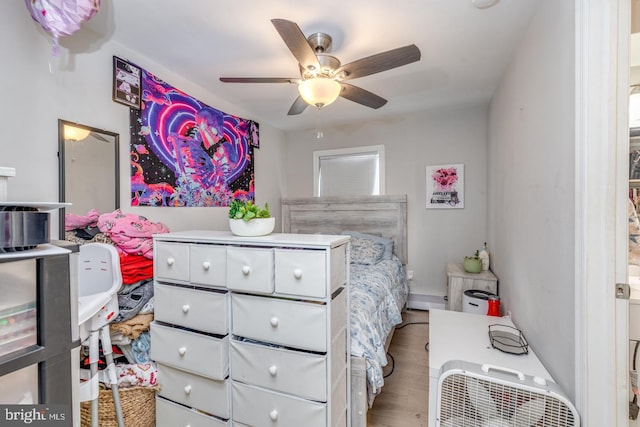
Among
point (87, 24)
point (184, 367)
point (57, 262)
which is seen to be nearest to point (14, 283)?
point (57, 262)

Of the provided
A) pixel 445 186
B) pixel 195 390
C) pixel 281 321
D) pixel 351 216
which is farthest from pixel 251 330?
pixel 445 186

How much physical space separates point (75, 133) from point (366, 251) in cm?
264

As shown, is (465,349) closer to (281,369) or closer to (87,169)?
(281,369)

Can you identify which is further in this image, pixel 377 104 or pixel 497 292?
pixel 497 292

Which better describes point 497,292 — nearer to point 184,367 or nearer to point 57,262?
point 184,367

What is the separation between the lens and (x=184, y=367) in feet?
4.94

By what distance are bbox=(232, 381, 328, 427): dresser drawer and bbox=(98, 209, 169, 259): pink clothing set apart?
0.91 meters

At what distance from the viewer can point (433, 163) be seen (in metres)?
3.44

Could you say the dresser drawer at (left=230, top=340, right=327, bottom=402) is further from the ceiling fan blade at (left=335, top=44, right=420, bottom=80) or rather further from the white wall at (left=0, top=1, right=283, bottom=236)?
the ceiling fan blade at (left=335, top=44, right=420, bottom=80)

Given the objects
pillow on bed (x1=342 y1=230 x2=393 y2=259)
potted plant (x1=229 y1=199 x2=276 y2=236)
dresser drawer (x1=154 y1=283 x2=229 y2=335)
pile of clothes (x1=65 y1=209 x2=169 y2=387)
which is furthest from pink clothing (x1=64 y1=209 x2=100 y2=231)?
pillow on bed (x1=342 y1=230 x2=393 y2=259)

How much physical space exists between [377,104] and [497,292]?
204 centimetres

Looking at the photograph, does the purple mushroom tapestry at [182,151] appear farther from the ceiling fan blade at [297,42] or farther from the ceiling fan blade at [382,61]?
the ceiling fan blade at [382,61]

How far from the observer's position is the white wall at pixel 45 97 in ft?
4.59

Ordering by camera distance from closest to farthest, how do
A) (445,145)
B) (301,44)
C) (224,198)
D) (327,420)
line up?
(327,420)
(301,44)
(224,198)
(445,145)
